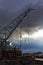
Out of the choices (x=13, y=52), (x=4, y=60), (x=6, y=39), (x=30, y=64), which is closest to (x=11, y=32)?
(x=6, y=39)

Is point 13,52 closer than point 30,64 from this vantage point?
No

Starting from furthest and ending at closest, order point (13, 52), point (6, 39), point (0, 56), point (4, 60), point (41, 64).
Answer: point (6, 39), point (13, 52), point (0, 56), point (4, 60), point (41, 64)

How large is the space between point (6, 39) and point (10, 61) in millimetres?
35071

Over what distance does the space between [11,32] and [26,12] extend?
42.2 feet

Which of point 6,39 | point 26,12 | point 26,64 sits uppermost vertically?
point 26,12

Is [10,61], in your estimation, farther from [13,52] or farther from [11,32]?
[11,32]

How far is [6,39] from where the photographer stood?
93.3m

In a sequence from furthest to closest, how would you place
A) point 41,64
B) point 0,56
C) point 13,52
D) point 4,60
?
point 13,52 → point 0,56 → point 4,60 → point 41,64

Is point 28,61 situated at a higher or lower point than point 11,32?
lower

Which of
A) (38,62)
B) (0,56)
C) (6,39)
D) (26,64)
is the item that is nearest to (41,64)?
(38,62)

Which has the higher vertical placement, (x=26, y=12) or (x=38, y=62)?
(x=26, y=12)

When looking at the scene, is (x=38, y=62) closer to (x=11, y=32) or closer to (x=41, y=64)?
(x=41, y=64)

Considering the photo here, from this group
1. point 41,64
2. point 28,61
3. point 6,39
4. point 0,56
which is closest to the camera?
point 41,64

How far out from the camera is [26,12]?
A: 314ft
